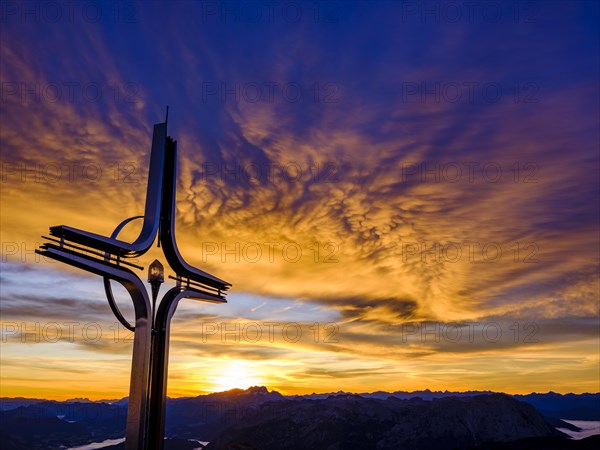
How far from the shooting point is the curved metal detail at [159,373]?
26.5 m

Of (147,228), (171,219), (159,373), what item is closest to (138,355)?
(159,373)

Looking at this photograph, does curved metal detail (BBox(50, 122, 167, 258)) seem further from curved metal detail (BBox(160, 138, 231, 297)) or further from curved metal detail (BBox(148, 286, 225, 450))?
curved metal detail (BBox(148, 286, 225, 450))

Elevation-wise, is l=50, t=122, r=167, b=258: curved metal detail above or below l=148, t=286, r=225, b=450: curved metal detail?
above

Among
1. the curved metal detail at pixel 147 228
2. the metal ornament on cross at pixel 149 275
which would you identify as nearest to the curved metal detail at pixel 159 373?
the metal ornament on cross at pixel 149 275

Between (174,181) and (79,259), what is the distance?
7.91 m

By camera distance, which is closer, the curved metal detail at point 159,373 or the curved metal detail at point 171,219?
the curved metal detail at point 159,373

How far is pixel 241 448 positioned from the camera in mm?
66562

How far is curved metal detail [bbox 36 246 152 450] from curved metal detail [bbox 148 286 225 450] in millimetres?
546

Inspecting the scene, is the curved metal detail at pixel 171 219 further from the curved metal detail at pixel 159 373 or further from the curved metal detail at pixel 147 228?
the curved metal detail at pixel 159 373

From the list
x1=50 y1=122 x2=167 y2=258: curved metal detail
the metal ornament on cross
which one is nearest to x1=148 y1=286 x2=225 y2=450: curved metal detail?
the metal ornament on cross

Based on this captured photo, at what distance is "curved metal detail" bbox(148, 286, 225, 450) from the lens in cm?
2648

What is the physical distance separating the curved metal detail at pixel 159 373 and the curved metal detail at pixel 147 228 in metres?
3.61

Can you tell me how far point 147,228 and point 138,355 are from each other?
236 inches

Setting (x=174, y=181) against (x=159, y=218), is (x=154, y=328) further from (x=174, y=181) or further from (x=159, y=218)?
(x=174, y=181)
